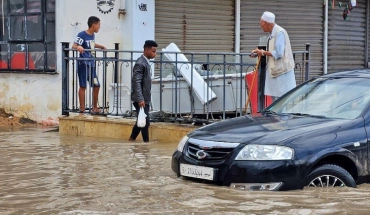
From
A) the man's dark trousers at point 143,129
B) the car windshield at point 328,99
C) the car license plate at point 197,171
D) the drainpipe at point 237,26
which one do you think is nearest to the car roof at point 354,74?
the car windshield at point 328,99

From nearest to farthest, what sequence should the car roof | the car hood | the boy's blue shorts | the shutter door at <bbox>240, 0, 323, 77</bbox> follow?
the car hood, the car roof, the boy's blue shorts, the shutter door at <bbox>240, 0, 323, 77</bbox>

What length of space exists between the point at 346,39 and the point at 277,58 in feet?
27.0

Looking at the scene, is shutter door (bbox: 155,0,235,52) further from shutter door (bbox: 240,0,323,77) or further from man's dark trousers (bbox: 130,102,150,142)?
man's dark trousers (bbox: 130,102,150,142)

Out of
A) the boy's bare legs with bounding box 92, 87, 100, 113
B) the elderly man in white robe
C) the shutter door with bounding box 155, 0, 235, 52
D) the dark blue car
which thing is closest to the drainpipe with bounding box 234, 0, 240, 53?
the shutter door with bounding box 155, 0, 235, 52

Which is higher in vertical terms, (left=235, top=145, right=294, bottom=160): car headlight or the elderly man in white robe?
the elderly man in white robe

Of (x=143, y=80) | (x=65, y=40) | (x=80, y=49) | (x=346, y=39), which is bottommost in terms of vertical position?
(x=143, y=80)

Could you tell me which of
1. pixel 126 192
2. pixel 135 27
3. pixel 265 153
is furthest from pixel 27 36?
pixel 265 153

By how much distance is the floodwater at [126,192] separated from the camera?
239 inches

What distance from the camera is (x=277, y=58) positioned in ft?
32.2

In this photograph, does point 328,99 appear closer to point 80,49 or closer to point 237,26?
point 80,49

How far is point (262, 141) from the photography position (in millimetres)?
6500

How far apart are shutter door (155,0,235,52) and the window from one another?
2166 mm

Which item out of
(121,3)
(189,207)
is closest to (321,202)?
(189,207)

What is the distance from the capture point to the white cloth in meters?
9.74
